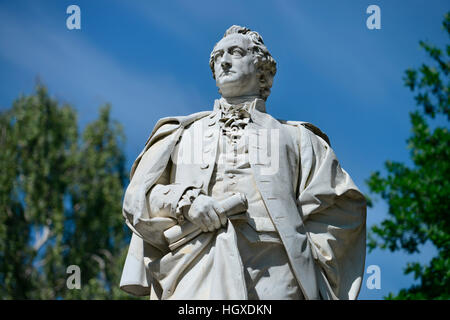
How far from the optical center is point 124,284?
7961 millimetres

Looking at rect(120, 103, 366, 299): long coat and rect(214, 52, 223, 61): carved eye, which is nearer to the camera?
rect(120, 103, 366, 299): long coat

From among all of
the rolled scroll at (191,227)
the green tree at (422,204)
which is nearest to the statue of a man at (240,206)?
the rolled scroll at (191,227)

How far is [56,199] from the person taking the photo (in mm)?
26422

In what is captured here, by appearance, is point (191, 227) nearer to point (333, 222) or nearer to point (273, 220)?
point (273, 220)

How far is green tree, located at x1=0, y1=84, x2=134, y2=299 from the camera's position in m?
24.9

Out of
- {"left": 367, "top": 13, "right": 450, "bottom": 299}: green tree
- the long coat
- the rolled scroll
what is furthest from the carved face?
{"left": 367, "top": 13, "right": 450, "bottom": 299}: green tree

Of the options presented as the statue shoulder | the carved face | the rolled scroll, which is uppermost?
the carved face

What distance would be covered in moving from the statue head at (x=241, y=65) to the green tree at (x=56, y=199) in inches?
611

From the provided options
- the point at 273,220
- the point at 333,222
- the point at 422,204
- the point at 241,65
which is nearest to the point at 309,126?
the point at 241,65

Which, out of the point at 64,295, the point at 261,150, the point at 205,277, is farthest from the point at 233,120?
the point at 64,295

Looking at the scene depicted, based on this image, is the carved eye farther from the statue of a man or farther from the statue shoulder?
the statue shoulder

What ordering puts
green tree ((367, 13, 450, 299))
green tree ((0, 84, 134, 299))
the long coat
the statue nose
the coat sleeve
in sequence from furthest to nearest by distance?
green tree ((0, 84, 134, 299))
green tree ((367, 13, 450, 299))
the statue nose
the coat sleeve
the long coat

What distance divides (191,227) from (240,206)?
473 mm

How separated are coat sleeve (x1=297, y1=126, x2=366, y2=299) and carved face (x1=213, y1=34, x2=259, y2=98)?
3.01ft
